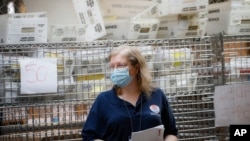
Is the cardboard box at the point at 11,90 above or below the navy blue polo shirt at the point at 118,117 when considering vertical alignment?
above

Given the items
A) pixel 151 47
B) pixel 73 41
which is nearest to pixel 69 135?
pixel 73 41

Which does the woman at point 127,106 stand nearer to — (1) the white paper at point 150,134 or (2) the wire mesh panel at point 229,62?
(1) the white paper at point 150,134

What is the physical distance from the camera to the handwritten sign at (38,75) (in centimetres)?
167

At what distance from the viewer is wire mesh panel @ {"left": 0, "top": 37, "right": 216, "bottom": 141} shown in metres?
1.72

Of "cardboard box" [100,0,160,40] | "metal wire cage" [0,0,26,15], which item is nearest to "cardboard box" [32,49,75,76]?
"cardboard box" [100,0,160,40]

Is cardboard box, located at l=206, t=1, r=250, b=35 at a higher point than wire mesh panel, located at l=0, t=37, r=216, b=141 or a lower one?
higher

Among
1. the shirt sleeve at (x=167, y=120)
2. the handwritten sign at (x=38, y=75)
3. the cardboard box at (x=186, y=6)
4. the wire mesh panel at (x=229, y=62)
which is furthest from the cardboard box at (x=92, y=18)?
the wire mesh panel at (x=229, y=62)

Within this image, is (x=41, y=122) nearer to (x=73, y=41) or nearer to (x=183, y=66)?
(x=73, y=41)

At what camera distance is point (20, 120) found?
1.74 meters

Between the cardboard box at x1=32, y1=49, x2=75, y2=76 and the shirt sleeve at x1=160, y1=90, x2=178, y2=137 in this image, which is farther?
the cardboard box at x1=32, y1=49, x2=75, y2=76

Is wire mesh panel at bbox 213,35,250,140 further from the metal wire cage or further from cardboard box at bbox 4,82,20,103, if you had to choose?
the metal wire cage

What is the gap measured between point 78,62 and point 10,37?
1.22 ft

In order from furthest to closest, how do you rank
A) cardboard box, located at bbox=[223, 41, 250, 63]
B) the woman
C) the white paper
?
cardboard box, located at bbox=[223, 41, 250, 63], the woman, the white paper

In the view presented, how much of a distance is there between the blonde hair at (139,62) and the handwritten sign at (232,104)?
19.3 inches
